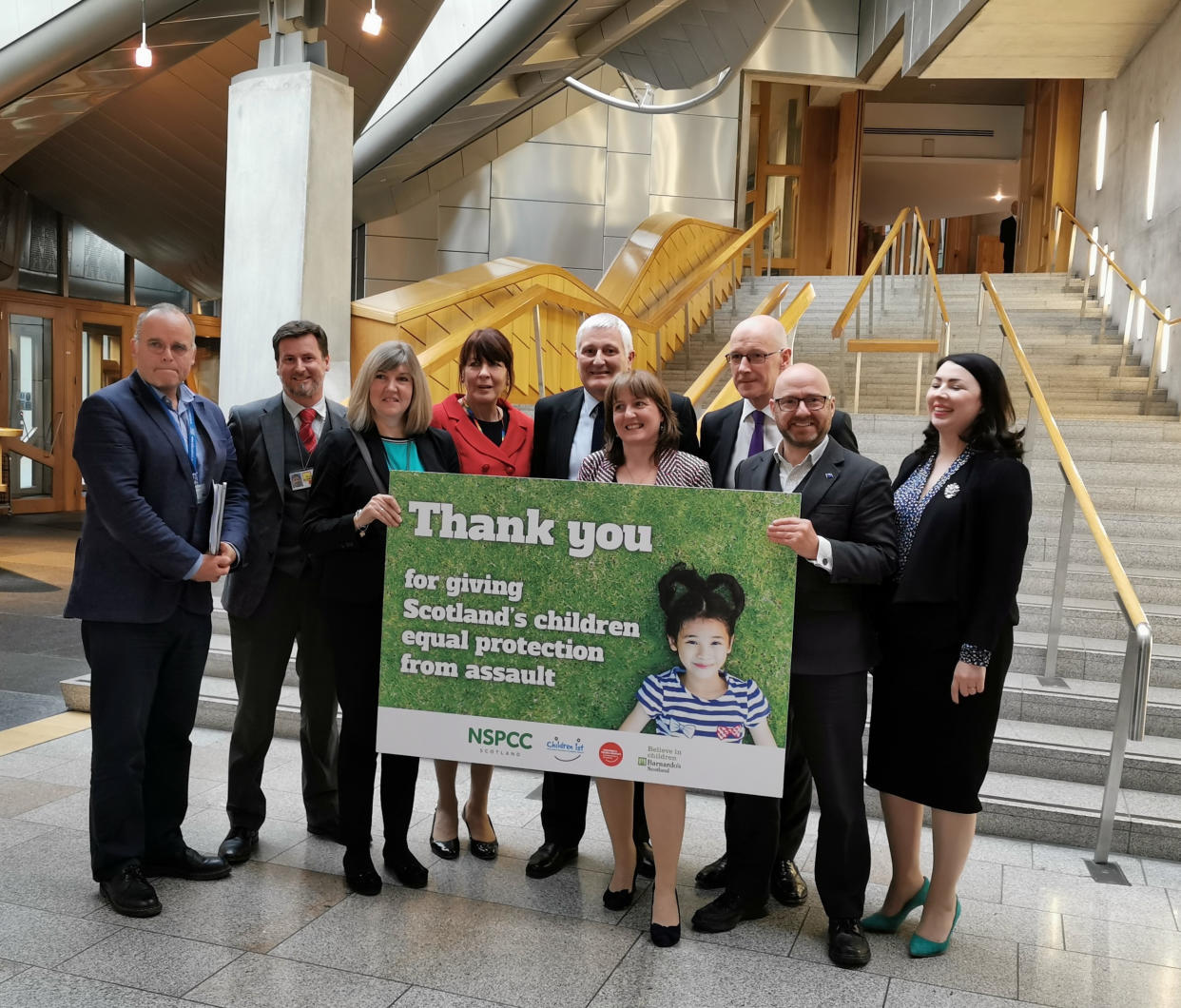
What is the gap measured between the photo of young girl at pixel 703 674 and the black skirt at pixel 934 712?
43cm

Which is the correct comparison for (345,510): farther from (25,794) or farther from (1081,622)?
(1081,622)

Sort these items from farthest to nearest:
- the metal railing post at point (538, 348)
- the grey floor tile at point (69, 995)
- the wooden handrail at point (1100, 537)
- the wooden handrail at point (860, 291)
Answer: the wooden handrail at point (860, 291) < the metal railing post at point (538, 348) < the wooden handrail at point (1100, 537) < the grey floor tile at point (69, 995)

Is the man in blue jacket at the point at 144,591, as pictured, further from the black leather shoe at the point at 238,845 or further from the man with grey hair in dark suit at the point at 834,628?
the man with grey hair in dark suit at the point at 834,628

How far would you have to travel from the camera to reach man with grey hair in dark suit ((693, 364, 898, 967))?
2.86 meters

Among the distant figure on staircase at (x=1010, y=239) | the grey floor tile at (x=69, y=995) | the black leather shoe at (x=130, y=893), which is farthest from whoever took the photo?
the distant figure on staircase at (x=1010, y=239)

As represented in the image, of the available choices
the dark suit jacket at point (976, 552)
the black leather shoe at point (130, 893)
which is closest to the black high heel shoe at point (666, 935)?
the dark suit jacket at point (976, 552)

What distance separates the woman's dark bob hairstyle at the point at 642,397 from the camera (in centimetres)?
298

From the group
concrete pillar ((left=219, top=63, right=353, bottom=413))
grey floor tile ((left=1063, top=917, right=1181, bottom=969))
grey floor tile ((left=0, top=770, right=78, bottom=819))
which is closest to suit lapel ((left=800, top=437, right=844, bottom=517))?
grey floor tile ((left=1063, top=917, right=1181, bottom=969))

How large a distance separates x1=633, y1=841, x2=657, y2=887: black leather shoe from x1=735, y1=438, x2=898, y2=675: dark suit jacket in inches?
38.3

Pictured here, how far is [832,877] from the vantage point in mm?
2941

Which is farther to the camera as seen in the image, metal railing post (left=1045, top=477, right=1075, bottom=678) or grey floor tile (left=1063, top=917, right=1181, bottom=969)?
metal railing post (left=1045, top=477, right=1075, bottom=678)

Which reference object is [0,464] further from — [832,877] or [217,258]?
[832,877]

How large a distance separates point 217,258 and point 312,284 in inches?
273

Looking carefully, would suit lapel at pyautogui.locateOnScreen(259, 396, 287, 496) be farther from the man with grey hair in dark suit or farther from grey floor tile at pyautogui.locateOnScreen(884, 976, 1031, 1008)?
grey floor tile at pyautogui.locateOnScreen(884, 976, 1031, 1008)
